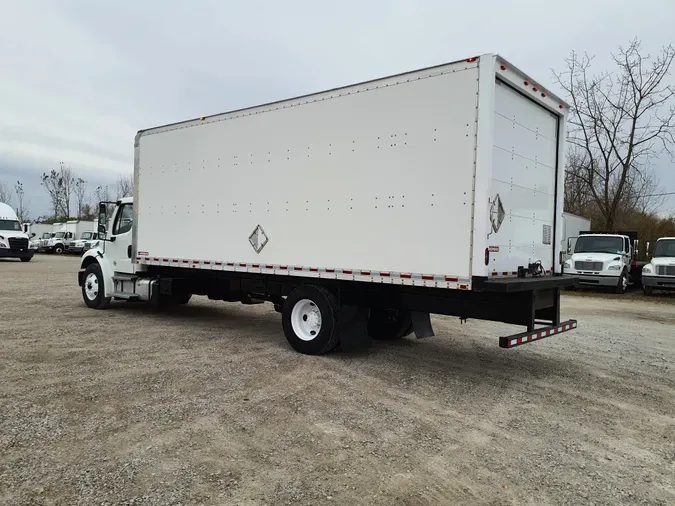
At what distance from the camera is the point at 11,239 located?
27672 millimetres

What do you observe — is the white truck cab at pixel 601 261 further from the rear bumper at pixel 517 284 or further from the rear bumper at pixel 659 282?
the rear bumper at pixel 517 284

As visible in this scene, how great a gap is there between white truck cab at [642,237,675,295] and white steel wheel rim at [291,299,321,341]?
15.6 meters

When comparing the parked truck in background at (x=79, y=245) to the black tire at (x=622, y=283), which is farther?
the parked truck in background at (x=79, y=245)

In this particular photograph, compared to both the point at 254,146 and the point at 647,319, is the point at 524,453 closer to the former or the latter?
the point at 254,146

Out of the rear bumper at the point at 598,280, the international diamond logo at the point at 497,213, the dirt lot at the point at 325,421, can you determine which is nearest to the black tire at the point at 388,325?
the dirt lot at the point at 325,421

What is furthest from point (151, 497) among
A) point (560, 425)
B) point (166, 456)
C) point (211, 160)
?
point (211, 160)

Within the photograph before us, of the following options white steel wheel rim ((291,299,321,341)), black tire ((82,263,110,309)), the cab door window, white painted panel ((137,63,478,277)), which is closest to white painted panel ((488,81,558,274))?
white painted panel ((137,63,478,277))

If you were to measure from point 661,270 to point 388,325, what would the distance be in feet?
46.3

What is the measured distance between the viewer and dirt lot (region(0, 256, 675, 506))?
356cm

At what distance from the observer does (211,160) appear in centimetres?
860

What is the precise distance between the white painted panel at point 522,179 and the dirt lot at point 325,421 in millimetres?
1608

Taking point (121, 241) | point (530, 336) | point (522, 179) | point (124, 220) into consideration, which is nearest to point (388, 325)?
point (530, 336)

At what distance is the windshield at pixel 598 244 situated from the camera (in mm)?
19344

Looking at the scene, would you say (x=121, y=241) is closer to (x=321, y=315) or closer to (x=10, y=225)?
(x=321, y=315)
